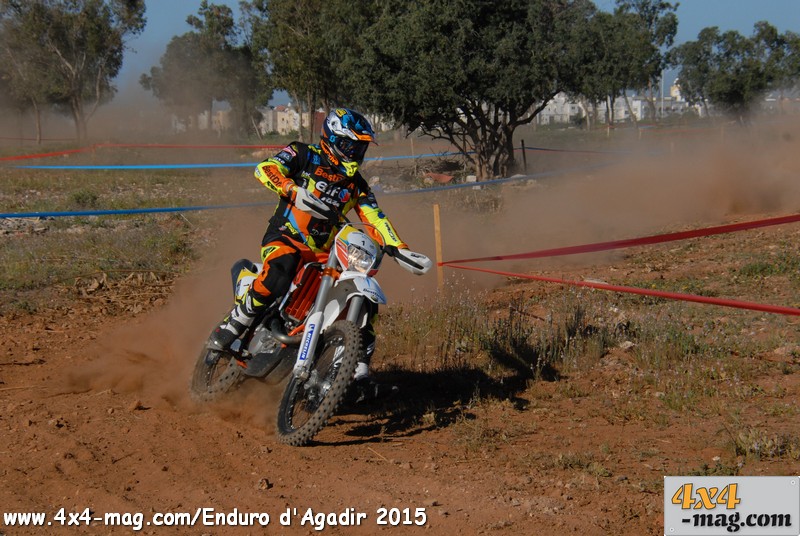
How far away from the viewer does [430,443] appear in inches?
222

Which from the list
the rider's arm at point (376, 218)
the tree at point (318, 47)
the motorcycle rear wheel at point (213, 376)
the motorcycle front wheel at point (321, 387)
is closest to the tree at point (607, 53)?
the tree at point (318, 47)

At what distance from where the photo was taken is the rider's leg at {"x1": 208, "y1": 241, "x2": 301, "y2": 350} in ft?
19.1

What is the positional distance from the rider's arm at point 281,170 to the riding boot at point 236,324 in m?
0.82

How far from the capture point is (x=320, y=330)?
17.8ft

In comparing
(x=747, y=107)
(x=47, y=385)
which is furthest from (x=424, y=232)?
(x=747, y=107)

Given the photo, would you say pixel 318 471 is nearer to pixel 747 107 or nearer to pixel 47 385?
pixel 47 385

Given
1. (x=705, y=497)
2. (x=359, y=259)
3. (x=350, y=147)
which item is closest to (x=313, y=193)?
(x=350, y=147)

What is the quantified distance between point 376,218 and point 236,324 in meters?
1.32

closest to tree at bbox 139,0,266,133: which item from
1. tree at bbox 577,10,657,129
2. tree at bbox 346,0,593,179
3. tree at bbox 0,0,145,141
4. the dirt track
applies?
tree at bbox 0,0,145,141

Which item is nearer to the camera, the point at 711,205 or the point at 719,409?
the point at 719,409

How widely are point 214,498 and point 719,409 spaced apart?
12.3ft

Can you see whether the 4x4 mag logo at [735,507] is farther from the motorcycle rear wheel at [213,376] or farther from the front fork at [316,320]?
the motorcycle rear wheel at [213,376]

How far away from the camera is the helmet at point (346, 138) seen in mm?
5773

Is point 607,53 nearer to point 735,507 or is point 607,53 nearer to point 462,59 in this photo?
point 462,59
